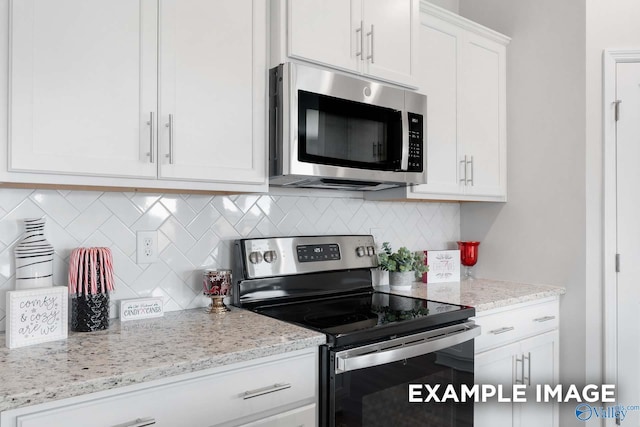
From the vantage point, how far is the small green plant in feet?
7.64

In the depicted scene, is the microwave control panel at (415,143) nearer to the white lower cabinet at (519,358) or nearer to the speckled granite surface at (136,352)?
the white lower cabinet at (519,358)

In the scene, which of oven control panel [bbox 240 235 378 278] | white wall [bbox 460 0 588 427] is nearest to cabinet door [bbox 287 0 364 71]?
oven control panel [bbox 240 235 378 278]

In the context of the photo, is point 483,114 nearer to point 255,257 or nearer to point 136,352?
point 255,257

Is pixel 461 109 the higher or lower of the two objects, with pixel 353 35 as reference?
lower

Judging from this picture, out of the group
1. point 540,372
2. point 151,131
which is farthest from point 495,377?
point 151,131

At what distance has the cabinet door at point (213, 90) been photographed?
1.47 m

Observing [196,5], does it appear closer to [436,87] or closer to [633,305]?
[436,87]

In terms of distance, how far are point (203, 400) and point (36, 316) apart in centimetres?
56

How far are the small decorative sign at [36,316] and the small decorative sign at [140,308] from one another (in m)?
0.24

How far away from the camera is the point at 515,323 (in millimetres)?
2193

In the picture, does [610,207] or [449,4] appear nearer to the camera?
[610,207]

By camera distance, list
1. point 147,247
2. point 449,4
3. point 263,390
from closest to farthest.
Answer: point 263,390, point 147,247, point 449,4

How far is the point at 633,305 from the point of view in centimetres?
230

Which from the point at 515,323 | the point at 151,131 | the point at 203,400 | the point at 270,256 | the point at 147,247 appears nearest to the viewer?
the point at 203,400
